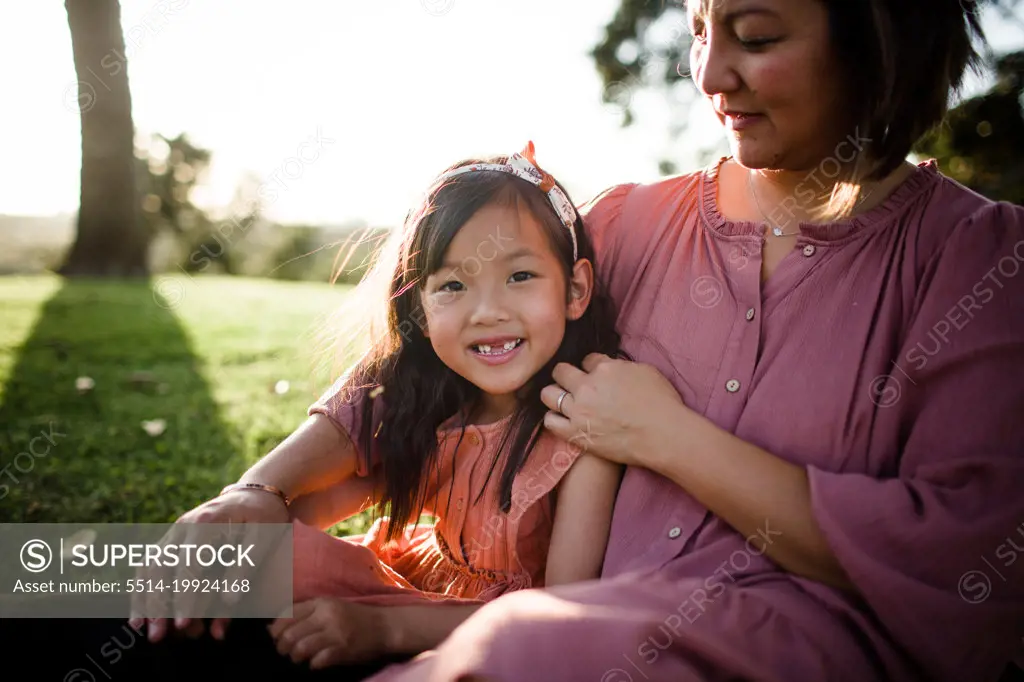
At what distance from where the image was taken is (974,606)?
1.51 m

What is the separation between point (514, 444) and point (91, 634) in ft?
3.55

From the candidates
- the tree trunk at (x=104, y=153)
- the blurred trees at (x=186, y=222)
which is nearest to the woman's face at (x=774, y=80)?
the tree trunk at (x=104, y=153)

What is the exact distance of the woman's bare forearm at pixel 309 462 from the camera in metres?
2.12

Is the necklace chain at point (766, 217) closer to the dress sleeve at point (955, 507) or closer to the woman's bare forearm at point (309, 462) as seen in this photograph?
the dress sleeve at point (955, 507)

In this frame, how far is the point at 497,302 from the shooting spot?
2129 millimetres

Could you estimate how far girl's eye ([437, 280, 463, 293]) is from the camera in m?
2.22

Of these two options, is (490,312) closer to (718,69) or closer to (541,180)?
(541,180)

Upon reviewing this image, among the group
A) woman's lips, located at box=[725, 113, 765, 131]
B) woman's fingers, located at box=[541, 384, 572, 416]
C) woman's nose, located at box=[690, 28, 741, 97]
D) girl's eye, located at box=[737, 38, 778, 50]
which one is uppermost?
girl's eye, located at box=[737, 38, 778, 50]

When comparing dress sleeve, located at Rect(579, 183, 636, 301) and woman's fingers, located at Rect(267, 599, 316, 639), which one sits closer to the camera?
woman's fingers, located at Rect(267, 599, 316, 639)

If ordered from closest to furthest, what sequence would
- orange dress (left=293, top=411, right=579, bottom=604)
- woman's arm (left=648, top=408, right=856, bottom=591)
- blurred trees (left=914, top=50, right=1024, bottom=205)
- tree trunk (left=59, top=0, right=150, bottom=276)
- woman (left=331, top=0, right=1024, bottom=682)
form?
1. woman (left=331, top=0, right=1024, bottom=682)
2. woman's arm (left=648, top=408, right=856, bottom=591)
3. orange dress (left=293, top=411, right=579, bottom=604)
4. blurred trees (left=914, top=50, right=1024, bottom=205)
5. tree trunk (left=59, top=0, right=150, bottom=276)

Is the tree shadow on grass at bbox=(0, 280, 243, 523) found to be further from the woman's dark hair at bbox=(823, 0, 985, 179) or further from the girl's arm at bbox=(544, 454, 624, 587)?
the woman's dark hair at bbox=(823, 0, 985, 179)

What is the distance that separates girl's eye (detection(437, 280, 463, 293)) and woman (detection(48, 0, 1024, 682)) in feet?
1.32

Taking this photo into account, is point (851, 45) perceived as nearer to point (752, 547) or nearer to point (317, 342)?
point (752, 547)

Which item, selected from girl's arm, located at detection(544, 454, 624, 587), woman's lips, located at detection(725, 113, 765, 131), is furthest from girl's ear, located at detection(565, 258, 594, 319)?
woman's lips, located at detection(725, 113, 765, 131)
